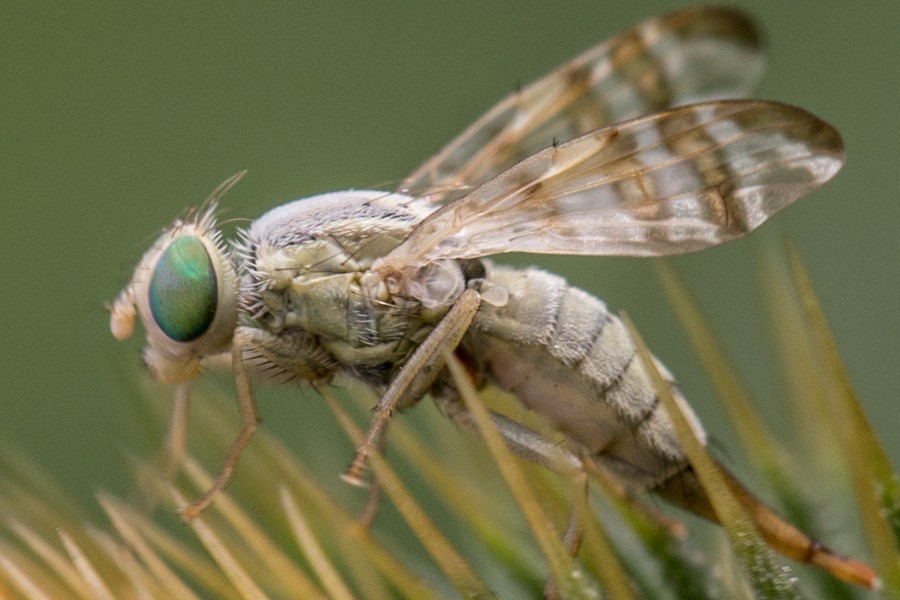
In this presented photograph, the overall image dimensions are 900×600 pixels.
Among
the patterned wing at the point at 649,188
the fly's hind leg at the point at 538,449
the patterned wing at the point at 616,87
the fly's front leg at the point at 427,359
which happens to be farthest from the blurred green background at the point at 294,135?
the patterned wing at the point at 649,188

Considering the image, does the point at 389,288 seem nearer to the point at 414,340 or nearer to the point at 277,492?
the point at 414,340

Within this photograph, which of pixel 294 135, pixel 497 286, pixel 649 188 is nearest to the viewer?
pixel 649 188

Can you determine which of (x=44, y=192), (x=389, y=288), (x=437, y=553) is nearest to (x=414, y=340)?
(x=389, y=288)

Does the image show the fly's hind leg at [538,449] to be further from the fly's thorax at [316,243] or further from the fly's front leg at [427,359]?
the fly's thorax at [316,243]

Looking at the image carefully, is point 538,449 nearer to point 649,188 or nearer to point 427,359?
point 427,359

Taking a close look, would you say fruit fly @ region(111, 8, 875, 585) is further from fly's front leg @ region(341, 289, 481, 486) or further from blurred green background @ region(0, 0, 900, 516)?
blurred green background @ region(0, 0, 900, 516)

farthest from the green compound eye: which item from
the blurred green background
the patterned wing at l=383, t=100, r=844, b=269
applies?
the blurred green background

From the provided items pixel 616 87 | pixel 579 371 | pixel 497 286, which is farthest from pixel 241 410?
pixel 616 87
